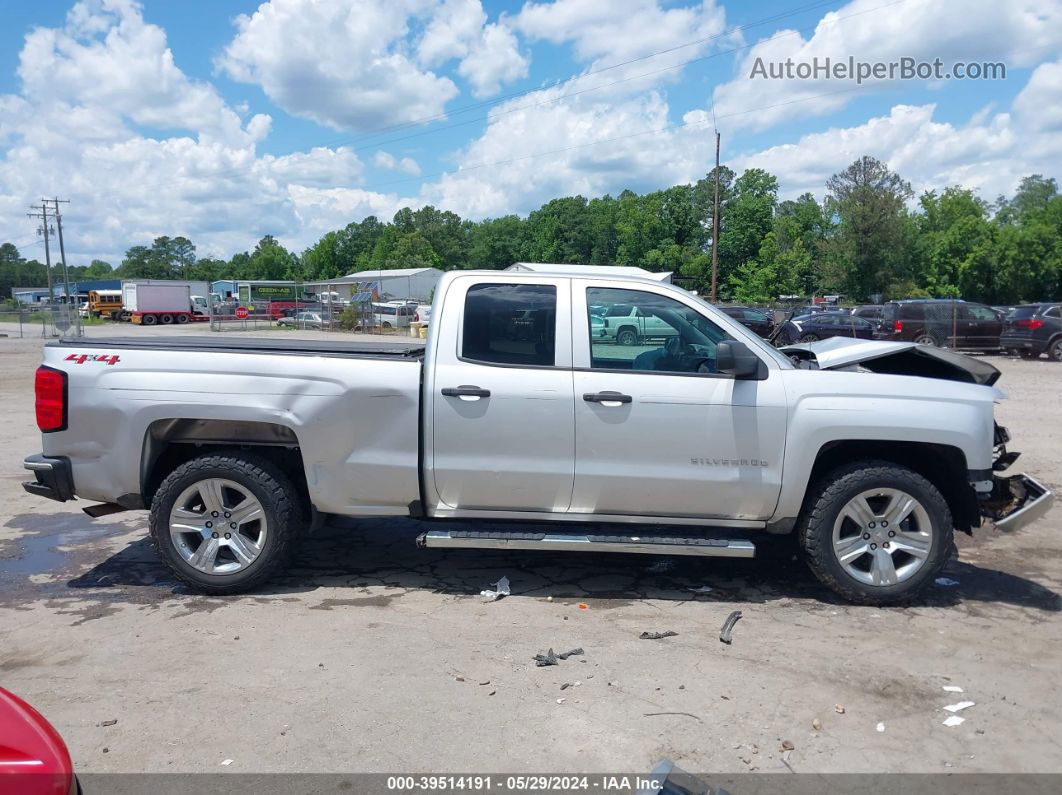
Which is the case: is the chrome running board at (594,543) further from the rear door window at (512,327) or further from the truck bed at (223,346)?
the truck bed at (223,346)

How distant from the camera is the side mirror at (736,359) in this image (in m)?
4.82

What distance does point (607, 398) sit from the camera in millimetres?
4930

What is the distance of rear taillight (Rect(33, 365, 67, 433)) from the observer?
514cm

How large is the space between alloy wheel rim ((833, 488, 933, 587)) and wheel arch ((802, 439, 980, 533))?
25 centimetres

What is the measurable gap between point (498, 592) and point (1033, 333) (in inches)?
881

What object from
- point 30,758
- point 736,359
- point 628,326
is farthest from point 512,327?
point 30,758

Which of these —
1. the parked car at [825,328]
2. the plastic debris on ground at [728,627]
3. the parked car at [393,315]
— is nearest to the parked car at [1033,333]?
the parked car at [825,328]

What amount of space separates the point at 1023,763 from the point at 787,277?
71.0 metres

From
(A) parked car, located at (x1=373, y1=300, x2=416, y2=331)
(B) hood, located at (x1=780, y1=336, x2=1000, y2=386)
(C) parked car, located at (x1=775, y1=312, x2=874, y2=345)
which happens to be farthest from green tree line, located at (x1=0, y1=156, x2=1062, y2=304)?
(B) hood, located at (x1=780, y1=336, x2=1000, y2=386)

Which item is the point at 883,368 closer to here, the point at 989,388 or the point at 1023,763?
the point at 989,388

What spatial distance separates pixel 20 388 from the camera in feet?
56.6

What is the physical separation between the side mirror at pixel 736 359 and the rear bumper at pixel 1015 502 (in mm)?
1777

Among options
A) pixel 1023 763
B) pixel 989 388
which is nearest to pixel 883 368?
pixel 989 388

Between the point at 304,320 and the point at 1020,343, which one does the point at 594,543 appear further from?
the point at 304,320
